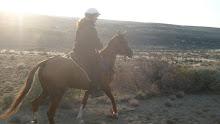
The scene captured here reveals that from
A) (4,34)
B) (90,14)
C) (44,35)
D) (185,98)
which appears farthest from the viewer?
(44,35)

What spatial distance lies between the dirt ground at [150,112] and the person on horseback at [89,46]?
1275 mm

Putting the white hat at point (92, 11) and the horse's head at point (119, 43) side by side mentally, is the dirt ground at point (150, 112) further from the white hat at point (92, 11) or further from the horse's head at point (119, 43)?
the white hat at point (92, 11)

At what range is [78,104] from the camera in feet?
25.6

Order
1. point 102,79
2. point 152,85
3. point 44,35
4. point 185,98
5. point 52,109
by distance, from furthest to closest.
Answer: point 44,35 < point 152,85 < point 185,98 < point 102,79 < point 52,109

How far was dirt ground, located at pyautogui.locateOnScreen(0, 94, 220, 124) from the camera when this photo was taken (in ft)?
20.3

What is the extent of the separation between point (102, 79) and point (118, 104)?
1.94 metres

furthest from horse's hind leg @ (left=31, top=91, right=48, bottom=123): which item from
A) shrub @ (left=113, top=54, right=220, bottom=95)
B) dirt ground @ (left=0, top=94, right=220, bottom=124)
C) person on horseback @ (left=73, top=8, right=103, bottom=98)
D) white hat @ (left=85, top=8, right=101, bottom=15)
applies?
shrub @ (left=113, top=54, right=220, bottom=95)

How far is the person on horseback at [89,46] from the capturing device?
566 centimetres

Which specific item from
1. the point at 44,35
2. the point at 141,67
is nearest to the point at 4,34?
the point at 44,35

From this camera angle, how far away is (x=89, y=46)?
18.9 ft

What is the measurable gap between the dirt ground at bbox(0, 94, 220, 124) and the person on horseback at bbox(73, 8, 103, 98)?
1.28 meters

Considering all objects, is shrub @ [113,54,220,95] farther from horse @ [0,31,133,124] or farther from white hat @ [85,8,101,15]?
white hat @ [85,8,101,15]

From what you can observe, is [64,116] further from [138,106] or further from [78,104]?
[138,106]

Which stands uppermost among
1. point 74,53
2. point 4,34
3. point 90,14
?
point 90,14
